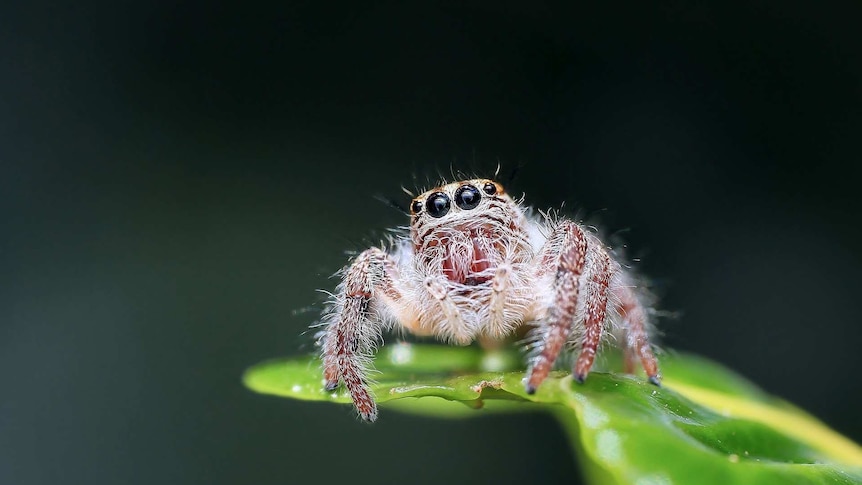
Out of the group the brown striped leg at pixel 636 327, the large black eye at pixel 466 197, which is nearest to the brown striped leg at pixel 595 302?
the brown striped leg at pixel 636 327

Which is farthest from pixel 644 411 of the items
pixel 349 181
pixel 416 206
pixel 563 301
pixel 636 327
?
pixel 349 181

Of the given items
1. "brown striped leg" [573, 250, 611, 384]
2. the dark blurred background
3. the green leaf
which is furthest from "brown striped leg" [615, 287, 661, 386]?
the dark blurred background

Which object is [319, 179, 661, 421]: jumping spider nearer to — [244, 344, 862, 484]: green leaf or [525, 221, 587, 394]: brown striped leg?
[525, 221, 587, 394]: brown striped leg

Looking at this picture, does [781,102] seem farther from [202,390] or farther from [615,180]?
[202,390]

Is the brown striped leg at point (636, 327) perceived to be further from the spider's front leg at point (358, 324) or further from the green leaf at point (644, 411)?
the spider's front leg at point (358, 324)

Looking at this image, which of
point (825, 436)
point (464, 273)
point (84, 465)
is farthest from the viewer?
point (84, 465)

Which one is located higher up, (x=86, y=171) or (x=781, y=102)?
(x=781, y=102)

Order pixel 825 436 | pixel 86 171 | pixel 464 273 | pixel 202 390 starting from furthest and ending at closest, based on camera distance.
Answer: pixel 86 171 → pixel 202 390 → pixel 464 273 → pixel 825 436

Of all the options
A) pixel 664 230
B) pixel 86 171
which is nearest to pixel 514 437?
pixel 664 230
